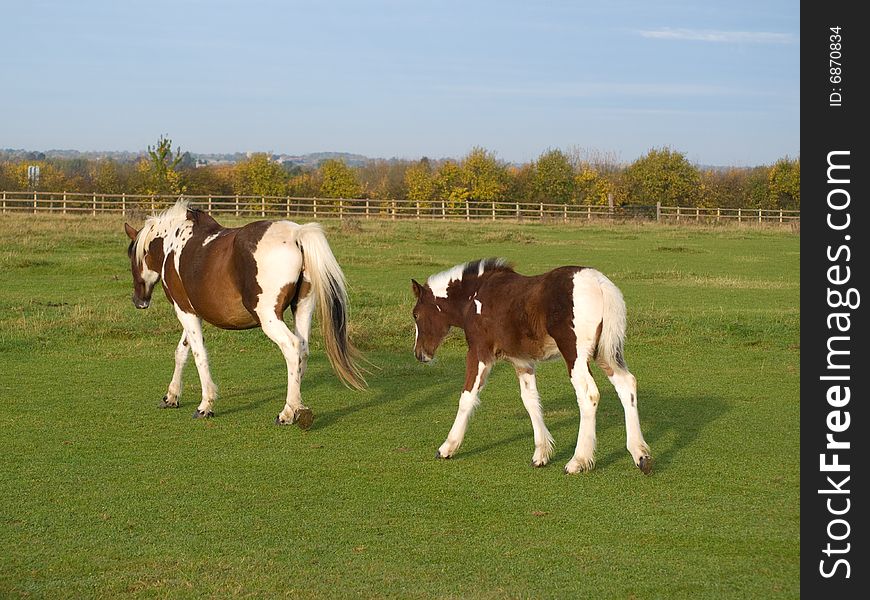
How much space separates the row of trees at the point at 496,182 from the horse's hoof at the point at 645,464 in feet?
215

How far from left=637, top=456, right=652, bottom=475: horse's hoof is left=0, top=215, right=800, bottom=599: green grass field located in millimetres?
69

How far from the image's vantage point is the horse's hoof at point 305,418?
28.9 ft

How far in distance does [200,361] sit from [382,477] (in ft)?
10.3

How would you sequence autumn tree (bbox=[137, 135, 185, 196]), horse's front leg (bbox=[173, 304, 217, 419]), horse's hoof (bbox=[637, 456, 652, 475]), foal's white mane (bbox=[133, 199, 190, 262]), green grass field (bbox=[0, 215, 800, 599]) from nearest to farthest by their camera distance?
1. green grass field (bbox=[0, 215, 800, 599])
2. horse's hoof (bbox=[637, 456, 652, 475])
3. horse's front leg (bbox=[173, 304, 217, 419])
4. foal's white mane (bbox=[133, 199, 190, 262])
5. autumn tree (bbox=[137, 135, 185, 196])

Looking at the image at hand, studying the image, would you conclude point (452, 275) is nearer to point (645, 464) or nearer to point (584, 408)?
point (584, 408)

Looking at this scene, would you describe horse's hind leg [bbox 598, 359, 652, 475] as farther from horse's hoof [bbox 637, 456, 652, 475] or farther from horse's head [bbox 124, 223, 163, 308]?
horse's head [bbox 124, 223, 163, 308]

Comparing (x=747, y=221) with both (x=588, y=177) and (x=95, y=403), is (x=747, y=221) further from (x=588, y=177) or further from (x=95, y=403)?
(x=95, y=403)

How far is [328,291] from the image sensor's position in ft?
30.7

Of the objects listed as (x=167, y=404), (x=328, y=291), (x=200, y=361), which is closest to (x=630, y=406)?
(x=328, y=291)

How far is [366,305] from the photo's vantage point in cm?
1786

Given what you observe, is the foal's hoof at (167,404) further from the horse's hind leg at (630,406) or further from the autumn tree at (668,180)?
the autumn tree at (668,180)

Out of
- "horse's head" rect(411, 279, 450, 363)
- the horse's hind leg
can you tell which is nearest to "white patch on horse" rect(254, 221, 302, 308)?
"horse's head" rect(411, 279, 450, 363)

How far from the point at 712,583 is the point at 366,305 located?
12942 mm

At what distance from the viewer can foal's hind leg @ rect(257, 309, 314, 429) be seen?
9242 millimetres
